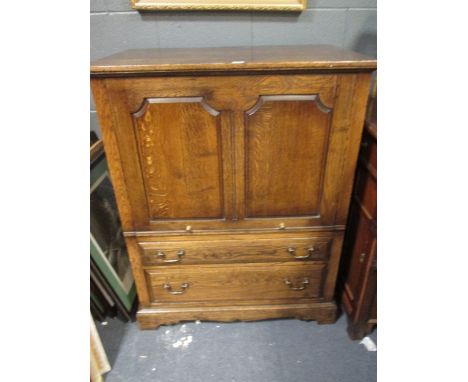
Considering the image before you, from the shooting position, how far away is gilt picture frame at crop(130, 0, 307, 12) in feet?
4.22

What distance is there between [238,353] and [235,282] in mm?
310

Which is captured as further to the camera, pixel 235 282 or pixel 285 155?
pixel 235 282

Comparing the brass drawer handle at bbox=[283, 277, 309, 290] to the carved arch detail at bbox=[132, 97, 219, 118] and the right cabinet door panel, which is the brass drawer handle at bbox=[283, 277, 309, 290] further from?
the carved arch detail at bbox=[132, 97, 219, 118]

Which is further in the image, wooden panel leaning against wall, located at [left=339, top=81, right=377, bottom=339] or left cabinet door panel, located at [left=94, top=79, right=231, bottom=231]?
wooden panel leaning against wall, located at [left=339, top=81, right=377, bottom=339]

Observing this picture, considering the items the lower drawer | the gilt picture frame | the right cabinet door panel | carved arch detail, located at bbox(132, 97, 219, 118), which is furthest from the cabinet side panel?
the gilt picture frame

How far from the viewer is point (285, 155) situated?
3.53 feet

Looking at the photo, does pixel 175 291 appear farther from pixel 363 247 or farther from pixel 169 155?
pixel 363 247

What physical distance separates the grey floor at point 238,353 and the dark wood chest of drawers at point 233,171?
0.28 feet

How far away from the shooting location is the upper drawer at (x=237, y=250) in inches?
49.0

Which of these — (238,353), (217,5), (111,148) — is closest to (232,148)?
(111,148)

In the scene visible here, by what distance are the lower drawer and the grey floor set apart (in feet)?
0.59
